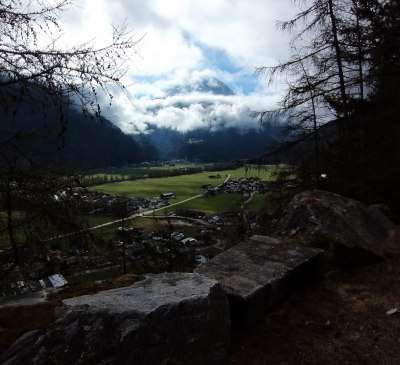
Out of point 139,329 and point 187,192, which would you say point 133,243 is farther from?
point 187,192

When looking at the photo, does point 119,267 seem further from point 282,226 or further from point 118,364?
point 118,364

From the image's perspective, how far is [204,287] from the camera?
4.25 meters

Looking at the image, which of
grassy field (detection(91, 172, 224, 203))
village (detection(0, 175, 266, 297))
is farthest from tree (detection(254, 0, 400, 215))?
grassy field (detection(91, 172, 224, 203))

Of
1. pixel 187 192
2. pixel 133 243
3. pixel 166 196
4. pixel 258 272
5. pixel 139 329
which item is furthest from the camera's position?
pixel 187 192

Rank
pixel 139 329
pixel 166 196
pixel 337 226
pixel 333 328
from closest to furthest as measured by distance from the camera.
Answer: pixel 139 329
pixel 333 328
pixel 337 226
pixel 166 196

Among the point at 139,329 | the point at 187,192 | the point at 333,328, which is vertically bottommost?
the point at 187,192

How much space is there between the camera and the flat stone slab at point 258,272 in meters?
4.87

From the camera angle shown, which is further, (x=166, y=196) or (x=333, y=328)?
(x=166, y=196)

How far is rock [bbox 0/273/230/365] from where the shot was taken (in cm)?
306

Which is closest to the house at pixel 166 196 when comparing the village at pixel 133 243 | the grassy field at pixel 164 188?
the village at pixel 133 243

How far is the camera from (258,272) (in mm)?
5551

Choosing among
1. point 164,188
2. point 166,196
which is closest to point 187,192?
point 166,196

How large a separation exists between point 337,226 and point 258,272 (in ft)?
8.80

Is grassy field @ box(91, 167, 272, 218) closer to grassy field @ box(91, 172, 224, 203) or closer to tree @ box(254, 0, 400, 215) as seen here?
grassy field @ box(91, 172, 224, 203)
